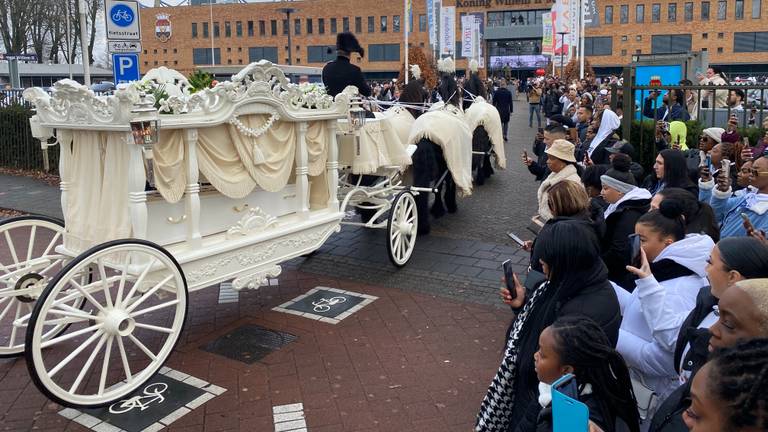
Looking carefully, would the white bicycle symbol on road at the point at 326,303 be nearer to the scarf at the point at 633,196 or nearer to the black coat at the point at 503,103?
the scarf at the point at 633,196

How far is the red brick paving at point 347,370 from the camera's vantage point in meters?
4.15

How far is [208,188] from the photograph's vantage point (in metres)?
5.58

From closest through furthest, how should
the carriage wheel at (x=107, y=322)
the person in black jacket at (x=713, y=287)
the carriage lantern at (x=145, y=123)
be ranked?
the person in black jacket at (x=713, y=287) → the carriage wheel at (x=107, y=322) → the carriage lantern at (x=145, y=123)

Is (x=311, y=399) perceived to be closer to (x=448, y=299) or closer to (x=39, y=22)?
(x=448, y=299)

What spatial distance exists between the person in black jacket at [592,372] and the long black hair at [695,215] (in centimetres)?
194

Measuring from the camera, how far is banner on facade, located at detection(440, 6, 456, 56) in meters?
29.9

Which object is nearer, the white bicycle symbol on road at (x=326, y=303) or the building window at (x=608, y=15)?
the white bicycle symbol on road at (x=326, y=303)

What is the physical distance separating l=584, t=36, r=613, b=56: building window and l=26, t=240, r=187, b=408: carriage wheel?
234ft

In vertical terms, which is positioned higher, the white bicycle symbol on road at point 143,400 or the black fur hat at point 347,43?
the black fur hat at point 347,43

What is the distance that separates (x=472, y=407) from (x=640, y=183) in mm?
3855

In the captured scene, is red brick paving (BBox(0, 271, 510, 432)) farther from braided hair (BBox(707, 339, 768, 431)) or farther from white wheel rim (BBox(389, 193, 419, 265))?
braided hair (BBox(707, 339, 768, 431))

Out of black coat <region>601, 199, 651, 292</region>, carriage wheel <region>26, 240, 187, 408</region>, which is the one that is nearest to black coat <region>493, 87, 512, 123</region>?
black coat <region>601, 199, 651, 292</region>

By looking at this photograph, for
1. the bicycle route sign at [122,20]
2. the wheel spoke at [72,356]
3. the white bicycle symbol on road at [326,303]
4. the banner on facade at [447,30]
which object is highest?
the banner on facade at [447,30]

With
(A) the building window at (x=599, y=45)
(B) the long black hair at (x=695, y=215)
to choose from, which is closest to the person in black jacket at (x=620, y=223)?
(B) the long black hair at (x=695, y=215)
